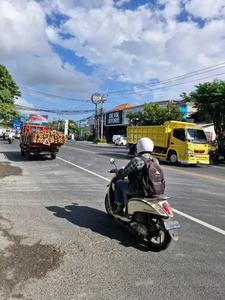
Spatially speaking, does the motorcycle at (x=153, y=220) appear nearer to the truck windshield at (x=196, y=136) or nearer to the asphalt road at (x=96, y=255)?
the asphalt road at (x=96, y=255)

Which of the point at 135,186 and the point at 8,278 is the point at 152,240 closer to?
the point at 135,186

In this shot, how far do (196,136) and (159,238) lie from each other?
38.8 ft

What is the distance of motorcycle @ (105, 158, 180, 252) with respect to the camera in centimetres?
349

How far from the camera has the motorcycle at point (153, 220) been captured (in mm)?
3492

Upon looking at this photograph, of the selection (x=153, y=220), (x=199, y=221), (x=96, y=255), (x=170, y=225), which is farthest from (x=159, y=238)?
(x=199, y=221)

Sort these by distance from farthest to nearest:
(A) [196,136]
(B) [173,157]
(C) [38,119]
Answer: (C) [38,119]
(B) [173,157]
(A) [196,136]

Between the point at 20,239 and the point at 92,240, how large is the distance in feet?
3.60

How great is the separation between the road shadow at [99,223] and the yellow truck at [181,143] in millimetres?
9902

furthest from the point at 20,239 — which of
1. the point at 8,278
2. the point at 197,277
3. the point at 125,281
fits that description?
the point at 197,277

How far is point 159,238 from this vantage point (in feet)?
12.1

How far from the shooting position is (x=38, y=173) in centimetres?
1035

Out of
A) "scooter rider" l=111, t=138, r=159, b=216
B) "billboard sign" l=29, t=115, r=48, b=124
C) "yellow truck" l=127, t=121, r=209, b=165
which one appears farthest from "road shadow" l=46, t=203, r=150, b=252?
"billboard sign" l=29, t=115, r=48, b=124

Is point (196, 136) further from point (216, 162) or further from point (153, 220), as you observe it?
point (153, 220)

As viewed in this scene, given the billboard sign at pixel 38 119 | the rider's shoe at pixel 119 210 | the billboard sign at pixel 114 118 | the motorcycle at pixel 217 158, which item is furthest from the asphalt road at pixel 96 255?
the billboard sign at pixel 38 119
